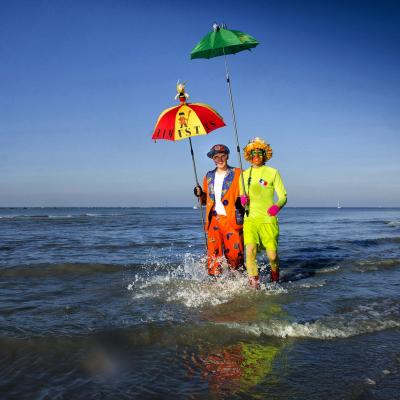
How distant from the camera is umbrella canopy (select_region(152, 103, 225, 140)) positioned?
247 inches

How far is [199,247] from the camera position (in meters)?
13.4

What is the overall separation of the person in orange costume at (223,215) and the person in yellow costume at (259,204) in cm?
23

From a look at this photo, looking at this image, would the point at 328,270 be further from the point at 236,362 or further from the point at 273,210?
the point at 236,362

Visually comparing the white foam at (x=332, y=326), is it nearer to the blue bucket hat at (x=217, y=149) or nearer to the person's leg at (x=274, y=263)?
the person's leg at (x=274, y=263)

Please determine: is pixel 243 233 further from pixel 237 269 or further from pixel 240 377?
pixel 240 377

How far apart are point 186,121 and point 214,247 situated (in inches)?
89.1

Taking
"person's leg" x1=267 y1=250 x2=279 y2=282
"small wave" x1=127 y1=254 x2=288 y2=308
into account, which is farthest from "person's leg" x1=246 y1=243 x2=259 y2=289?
"person's leg" x1=267 y1=250 x2=279 y2=282

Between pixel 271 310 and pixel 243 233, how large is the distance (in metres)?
1.77

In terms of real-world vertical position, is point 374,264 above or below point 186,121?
below

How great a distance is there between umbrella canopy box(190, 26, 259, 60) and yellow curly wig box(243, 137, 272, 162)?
62.0 inches

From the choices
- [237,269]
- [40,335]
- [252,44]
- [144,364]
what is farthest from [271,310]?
[252,44]

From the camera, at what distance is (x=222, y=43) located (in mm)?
6039

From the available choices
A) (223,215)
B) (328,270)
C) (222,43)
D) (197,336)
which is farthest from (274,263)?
(222,43)

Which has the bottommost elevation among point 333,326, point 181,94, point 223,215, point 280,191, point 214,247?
point 333,326
